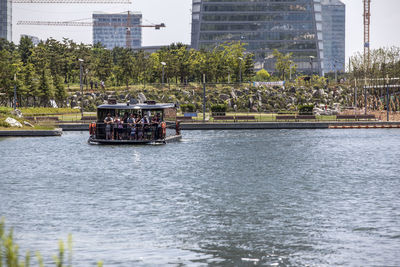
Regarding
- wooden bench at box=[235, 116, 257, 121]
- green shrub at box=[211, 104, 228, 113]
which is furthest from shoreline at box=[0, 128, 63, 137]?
green shrub at box=[211, 104, 228, 113]

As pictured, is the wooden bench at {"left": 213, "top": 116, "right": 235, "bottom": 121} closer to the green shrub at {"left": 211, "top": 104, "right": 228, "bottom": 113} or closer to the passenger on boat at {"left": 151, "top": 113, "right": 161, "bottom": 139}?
the green shrub at {"left": 211, "top": 104, "right": 228, "bottom": 113}

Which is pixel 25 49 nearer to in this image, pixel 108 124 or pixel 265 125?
pixel 265 125

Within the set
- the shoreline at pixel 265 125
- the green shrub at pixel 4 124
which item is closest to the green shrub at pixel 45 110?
the shoreline at pixel 265 125

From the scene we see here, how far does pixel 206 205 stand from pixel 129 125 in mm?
25437

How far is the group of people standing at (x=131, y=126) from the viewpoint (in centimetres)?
5050

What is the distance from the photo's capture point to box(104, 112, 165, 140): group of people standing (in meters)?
50.5

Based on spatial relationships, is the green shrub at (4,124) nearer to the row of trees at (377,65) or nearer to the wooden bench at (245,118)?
the wooden bench at (245,118)

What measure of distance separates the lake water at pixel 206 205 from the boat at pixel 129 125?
1.06 m

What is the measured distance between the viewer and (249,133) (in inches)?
2808

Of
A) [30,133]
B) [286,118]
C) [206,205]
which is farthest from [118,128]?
[286,118]

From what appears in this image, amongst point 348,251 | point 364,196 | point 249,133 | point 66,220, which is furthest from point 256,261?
point 249,133

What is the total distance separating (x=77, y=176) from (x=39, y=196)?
7.53 meters

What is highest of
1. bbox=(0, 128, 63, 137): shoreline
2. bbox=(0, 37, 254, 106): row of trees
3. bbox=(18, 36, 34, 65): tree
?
bbox=(18, 36, 34, 65): tree

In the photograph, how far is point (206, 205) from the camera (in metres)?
26.1
